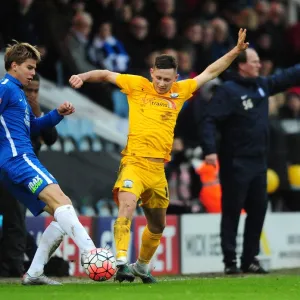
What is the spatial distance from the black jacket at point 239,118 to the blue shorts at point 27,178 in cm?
310

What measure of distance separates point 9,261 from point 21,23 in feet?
15.8

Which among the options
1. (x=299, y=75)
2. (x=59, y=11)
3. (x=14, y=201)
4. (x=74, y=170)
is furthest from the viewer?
(x=59, y=11)

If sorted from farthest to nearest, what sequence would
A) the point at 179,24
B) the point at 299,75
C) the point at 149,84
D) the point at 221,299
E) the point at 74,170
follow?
1. the point at 179,24
2. the point at 74,170
3. the point at 299,75
4. the point at 149,84
5. the point at 221,299

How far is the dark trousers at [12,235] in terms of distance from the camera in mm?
11281

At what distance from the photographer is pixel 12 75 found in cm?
952

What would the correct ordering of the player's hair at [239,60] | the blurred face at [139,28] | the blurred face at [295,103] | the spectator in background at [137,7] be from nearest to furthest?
the player's hair at [239,60] < the blurred face at [139,28] < the spectator in background at [137,7] < the blurred face at [295,103]

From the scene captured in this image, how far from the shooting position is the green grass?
26.6 feet

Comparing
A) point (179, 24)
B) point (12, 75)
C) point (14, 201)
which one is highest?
point (179, 24)

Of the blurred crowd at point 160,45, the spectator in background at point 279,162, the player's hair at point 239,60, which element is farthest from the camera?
the spectator in background at point 279,162

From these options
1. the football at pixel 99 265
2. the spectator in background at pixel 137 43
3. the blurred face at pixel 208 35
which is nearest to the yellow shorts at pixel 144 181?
the football at pixel 99 265

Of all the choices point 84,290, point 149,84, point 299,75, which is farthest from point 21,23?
point 84,290

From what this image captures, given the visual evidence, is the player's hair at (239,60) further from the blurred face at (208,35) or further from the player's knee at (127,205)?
the blurred face at (208,35)

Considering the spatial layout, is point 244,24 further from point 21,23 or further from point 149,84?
point 149,84

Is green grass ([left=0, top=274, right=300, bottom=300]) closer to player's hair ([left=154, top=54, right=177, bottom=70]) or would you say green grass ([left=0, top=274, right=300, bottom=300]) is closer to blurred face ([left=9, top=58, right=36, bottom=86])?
blurred face ([left=9, top=58, right=36, bottom=86])
